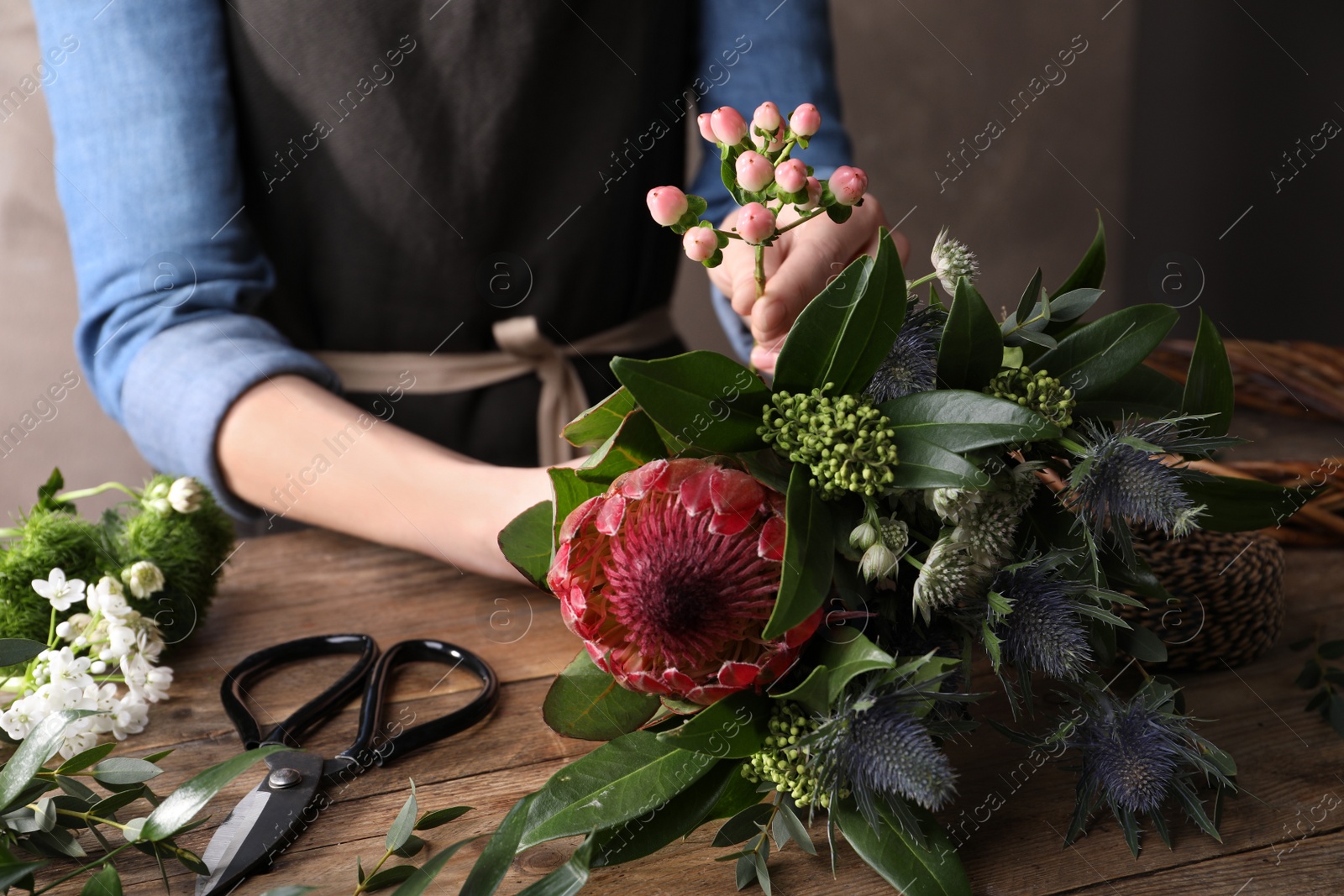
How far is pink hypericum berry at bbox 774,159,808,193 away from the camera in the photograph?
314 millimetres

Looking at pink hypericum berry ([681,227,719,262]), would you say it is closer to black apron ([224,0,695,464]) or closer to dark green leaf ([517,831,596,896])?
dark green leaf ([517,831,596,896])

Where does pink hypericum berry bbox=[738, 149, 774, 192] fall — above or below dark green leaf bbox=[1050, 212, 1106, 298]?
above

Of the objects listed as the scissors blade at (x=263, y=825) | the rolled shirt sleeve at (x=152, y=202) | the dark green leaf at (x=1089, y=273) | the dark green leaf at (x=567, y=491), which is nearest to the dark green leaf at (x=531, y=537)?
the dark green leaf at (x=567, y=491)

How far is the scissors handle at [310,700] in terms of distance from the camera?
1.40ft

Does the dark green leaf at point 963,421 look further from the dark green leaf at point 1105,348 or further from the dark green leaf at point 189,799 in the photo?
the dark green leaf at point 189,799

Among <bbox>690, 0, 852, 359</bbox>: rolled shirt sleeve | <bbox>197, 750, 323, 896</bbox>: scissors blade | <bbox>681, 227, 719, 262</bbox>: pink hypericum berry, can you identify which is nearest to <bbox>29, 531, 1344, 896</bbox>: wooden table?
<bbox>197, 750, 323, 896</bbox>: scissors blade

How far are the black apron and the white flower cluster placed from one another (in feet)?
1.18

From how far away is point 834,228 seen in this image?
20.3 inches

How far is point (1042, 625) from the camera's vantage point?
0.34 m

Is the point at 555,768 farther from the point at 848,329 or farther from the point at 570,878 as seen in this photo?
the point at 848,329

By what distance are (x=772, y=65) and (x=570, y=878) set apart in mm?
722

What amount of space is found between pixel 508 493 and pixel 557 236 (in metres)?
0.35

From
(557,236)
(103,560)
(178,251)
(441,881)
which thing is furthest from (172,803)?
(557,236)

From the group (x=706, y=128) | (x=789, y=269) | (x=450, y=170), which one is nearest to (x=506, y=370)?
(x=450, y=170)
